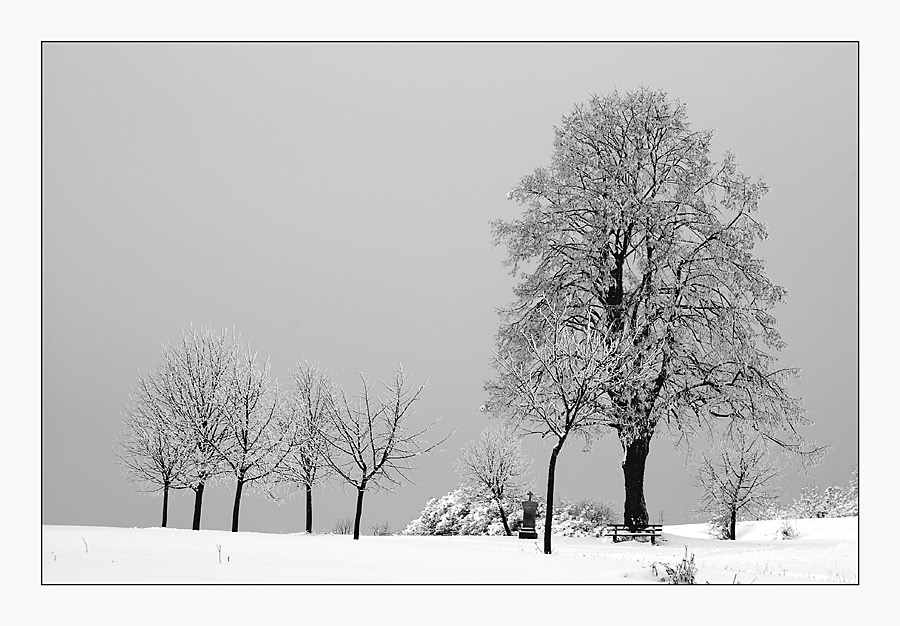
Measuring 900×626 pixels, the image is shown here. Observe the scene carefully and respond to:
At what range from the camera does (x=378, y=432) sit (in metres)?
25.6

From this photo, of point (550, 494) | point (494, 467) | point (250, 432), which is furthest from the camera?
point (494, 467)

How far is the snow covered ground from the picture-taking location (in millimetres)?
12570

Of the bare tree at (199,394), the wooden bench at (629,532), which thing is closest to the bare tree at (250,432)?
the bare tree at (199,394)

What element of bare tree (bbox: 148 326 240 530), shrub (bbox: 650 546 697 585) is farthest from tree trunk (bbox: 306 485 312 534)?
shrub (bbox: 650 546 697 585)

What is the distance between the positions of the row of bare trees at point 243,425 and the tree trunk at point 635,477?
5721 mm

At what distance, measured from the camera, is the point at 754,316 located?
932 inches

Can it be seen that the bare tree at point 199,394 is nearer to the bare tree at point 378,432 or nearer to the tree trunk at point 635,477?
the bare tree at point 378,432

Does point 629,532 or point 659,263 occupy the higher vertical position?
point 659,263

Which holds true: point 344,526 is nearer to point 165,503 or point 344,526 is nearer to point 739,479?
point 165,503

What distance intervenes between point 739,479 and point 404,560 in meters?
27.0

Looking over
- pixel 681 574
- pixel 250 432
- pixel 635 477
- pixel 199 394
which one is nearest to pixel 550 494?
pixel 635 477

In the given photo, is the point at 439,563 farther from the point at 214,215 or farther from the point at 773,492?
the point at 214,215

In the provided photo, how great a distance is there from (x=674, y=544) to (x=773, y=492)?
19.7m

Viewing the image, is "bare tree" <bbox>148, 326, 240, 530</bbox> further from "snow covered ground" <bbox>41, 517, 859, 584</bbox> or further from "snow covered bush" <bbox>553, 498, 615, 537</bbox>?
"snow covered bush" <bbox>553, 498, 615, 537</bbox>
